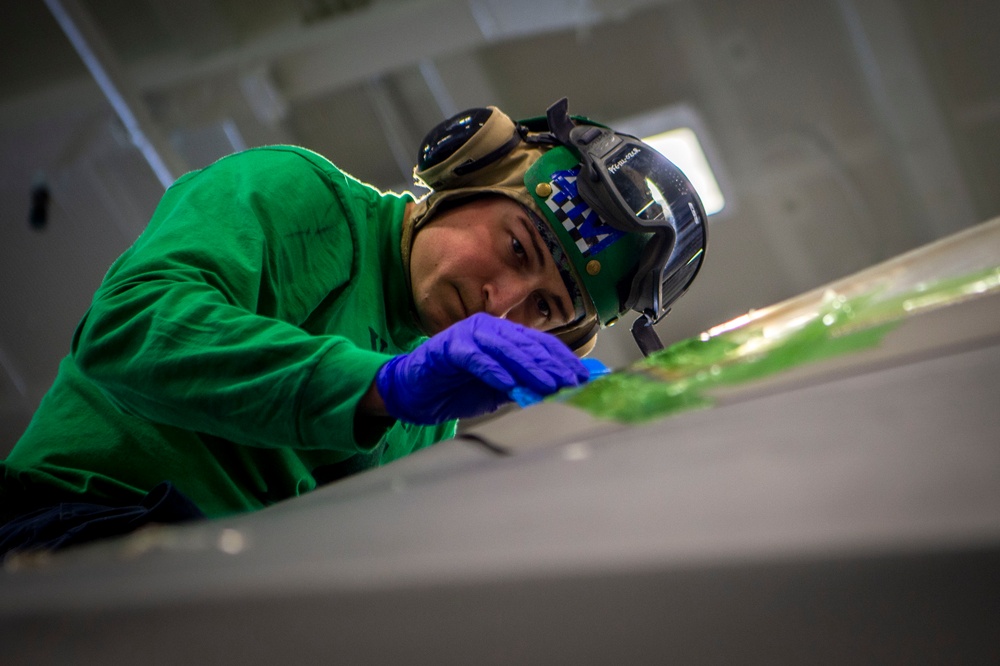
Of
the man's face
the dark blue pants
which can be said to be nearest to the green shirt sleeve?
the dark blue pants

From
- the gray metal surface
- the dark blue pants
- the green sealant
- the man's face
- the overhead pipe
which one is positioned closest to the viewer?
the gray metal surface

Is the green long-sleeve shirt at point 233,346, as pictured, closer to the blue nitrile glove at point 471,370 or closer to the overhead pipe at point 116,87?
the blue nitrile glove at point 471,370

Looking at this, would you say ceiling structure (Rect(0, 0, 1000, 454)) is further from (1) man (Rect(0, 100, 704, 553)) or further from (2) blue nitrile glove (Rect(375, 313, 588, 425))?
(2) blue nitrile glove (Rect(375, 313, 588, 425))

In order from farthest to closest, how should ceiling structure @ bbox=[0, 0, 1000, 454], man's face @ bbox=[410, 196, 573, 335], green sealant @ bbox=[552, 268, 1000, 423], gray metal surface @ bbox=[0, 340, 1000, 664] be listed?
1. ceiling structure @ bbox=[0, 0, 1000, 454]
2. man's face @ bbox=[410, 196, 573, 335]
3. green sealant @ bbox=[552, 268, 1000, 423]
4. gray metal surface @ bbox=[0, 340, 1000, 664]

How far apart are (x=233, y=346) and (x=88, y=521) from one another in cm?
25

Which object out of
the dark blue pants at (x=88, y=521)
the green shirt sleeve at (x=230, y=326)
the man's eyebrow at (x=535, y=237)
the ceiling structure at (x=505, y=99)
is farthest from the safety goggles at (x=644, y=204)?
the ceiling structure at (x=505, y=99)

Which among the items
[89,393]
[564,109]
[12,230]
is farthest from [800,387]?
[12,230]

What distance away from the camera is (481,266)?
4.90 ft

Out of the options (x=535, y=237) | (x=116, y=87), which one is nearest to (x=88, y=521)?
(x=535, y=237)

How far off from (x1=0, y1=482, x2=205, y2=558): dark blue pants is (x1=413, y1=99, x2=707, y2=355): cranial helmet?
30.3 inches

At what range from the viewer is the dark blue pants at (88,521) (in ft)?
2.96

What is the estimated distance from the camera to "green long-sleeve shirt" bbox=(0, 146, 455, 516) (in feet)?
3.19

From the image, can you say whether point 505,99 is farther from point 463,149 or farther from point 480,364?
point 480,364

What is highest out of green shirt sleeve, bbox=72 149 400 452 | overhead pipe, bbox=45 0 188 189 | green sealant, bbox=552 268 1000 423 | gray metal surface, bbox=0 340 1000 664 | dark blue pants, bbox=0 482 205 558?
overhead pipe, bbox=45 0 188 189
